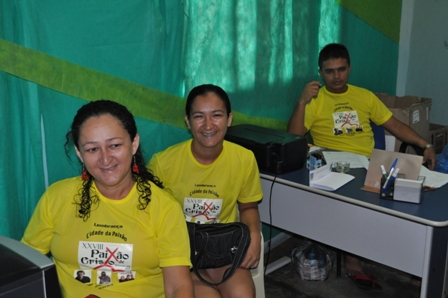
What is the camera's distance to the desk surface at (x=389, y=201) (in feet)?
6.89

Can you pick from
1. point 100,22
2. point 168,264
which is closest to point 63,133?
point 100,22

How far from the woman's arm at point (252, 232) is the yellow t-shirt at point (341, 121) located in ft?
3.38

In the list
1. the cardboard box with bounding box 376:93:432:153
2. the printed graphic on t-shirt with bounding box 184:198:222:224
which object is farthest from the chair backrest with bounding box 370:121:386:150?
the printed graphic on t-shirt with bounding box 184:198:222:224

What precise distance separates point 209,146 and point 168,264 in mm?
647

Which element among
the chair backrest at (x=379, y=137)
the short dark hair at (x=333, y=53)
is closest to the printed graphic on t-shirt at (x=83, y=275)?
the short dark hair at (x=333, y=53)

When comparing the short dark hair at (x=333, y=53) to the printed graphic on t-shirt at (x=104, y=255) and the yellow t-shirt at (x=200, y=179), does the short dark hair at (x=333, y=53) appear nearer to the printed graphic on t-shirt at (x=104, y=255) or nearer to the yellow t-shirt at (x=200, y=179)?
the yellow t-shirt at (x=200, y=179)

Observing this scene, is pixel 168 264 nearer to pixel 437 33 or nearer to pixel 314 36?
pixel 314 36

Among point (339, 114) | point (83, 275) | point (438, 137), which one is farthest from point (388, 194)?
point (438, 137)

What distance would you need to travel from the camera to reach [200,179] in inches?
88.7

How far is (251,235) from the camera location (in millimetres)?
2174

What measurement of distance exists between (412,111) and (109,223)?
293cm

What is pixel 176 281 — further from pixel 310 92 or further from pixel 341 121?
pixel 341 121

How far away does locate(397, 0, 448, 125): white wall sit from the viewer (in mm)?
4676

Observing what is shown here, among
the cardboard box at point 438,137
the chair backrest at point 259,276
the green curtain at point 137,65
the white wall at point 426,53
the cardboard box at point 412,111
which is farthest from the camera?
the white wall at point 426,53
